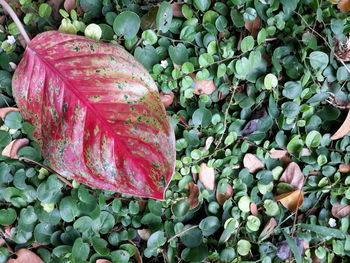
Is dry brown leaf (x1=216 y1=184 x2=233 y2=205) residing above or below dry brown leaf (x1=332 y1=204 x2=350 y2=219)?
above

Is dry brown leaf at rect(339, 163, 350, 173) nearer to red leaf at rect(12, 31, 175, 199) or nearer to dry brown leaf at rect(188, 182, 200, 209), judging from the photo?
dry brown leaf at rect(188, 182, 200, 209)

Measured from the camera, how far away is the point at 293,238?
125 cm

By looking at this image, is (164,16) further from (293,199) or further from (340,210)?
(340,210)

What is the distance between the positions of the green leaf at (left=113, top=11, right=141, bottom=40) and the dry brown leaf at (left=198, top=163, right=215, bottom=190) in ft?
1.37

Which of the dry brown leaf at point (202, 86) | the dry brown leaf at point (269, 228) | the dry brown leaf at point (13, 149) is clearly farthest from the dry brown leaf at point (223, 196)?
the dry brown leaf at point (13, 149)

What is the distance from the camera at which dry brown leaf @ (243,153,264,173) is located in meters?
1.25

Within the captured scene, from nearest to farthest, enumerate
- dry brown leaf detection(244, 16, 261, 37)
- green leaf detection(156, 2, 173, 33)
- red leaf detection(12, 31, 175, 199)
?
red leaf detection(12, 31, 175, 199) < green leaf detection(156, 2, 173, 33) < dry brown leaf detection(244, 16, 261, 37)

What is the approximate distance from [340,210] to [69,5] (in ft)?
3.26

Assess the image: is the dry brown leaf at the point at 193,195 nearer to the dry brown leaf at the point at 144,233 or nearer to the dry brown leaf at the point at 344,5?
the dry brown leaf at the point at 144,233

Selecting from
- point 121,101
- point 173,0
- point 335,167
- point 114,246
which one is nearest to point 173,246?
point 114,246

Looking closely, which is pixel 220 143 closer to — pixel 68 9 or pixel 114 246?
pixel 114 246

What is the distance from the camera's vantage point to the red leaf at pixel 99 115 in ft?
3.34

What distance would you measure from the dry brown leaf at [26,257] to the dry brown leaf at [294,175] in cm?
73

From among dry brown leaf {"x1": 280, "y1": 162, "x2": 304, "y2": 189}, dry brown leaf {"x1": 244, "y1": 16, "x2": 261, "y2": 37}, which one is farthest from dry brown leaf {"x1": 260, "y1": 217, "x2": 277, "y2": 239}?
dry brown leaf {"x1": 244, "y1": 16, "x2": 261, "y2": 37}
